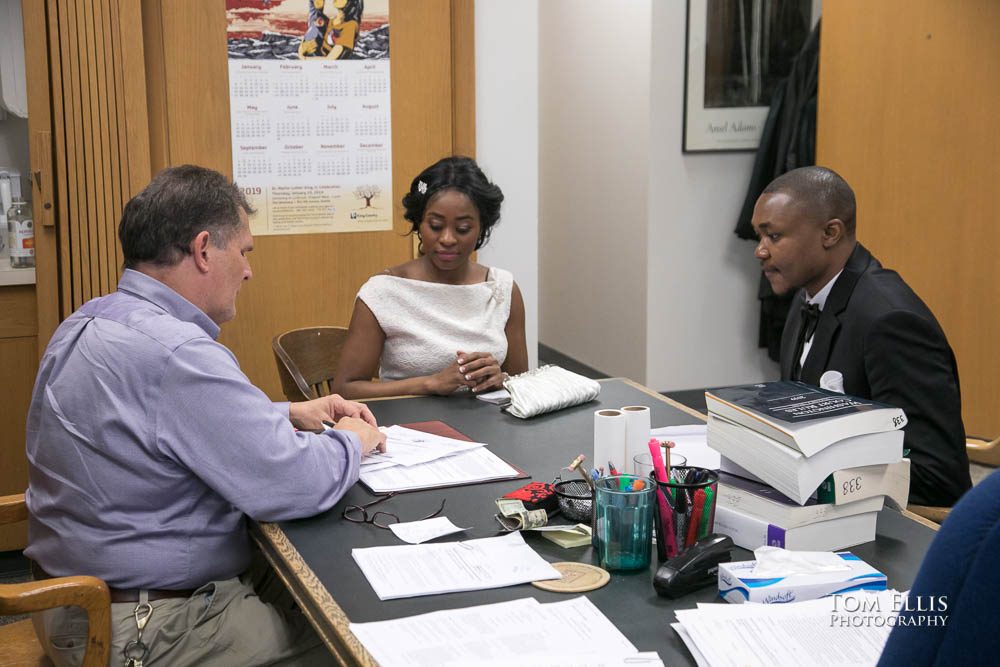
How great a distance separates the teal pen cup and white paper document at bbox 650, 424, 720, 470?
471 millimetres

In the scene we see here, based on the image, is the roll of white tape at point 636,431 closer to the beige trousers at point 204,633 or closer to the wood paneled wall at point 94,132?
the beige trousers at point 204,633

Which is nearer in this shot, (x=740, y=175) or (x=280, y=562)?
(x=280, y=562)

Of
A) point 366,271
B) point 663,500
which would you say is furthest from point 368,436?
point 366,271

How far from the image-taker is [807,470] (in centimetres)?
159

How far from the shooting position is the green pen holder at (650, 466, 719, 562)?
63.4 inches

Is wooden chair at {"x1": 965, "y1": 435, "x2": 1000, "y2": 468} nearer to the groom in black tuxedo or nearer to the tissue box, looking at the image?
the groom in black tuxedo

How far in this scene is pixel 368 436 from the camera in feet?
7.07

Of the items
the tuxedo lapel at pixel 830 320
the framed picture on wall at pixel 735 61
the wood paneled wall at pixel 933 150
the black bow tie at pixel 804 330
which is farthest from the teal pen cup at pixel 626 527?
the framed picture on wall at pixel 735 61

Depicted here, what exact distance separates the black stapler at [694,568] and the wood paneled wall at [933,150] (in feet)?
11.1

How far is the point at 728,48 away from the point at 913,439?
11.7 ft

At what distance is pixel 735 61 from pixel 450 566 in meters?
4.38

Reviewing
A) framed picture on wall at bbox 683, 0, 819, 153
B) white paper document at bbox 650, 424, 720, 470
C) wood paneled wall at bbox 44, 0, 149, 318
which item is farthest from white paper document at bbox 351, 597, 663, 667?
framed picture on wall at bbox 683, 0, 819, 153

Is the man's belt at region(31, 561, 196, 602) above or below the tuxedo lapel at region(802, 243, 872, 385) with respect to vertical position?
below

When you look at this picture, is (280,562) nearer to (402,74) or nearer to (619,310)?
(402,74)
